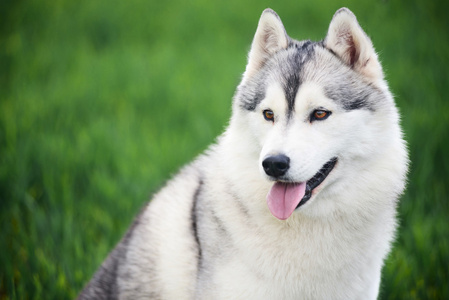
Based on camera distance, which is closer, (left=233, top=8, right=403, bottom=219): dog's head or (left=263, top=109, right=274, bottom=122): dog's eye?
(left=233, top=8, right=403, bottom=219): dog's head

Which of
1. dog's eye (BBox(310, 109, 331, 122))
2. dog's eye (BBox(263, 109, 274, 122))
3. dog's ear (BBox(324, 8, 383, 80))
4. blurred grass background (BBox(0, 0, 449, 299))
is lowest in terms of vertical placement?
blurred grass background (BBox(0, 0, 449, 299))

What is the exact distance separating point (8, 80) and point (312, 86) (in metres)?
6.10

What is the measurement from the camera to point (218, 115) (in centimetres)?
644

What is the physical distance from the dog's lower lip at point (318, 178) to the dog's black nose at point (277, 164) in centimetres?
22

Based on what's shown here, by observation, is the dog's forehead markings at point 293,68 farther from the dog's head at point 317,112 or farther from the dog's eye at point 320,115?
the dog's eye at point 320,115

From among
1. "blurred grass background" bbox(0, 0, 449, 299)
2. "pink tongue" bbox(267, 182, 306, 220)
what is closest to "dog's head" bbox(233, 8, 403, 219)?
"pink tongue" bbox(267, 182, 306, 220)

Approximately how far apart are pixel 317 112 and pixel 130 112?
15.5ft

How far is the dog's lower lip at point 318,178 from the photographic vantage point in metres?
2.30

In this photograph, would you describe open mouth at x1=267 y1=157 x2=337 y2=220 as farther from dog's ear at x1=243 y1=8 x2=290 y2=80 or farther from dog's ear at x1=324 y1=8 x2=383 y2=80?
dog's ear at x1=243 y1=8 x2=290 y2=80

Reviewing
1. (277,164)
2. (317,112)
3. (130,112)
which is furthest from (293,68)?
(130,112)

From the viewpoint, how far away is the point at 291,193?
2309 mm

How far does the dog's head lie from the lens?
7.32ft

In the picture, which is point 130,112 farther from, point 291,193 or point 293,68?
point 291,193

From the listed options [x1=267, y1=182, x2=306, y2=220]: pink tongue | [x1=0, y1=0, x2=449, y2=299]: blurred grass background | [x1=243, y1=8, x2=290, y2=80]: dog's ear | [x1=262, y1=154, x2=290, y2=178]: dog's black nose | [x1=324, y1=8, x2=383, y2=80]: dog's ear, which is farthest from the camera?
[x1=0, y1=0, x2=449, y2=299]: blurred grass background
